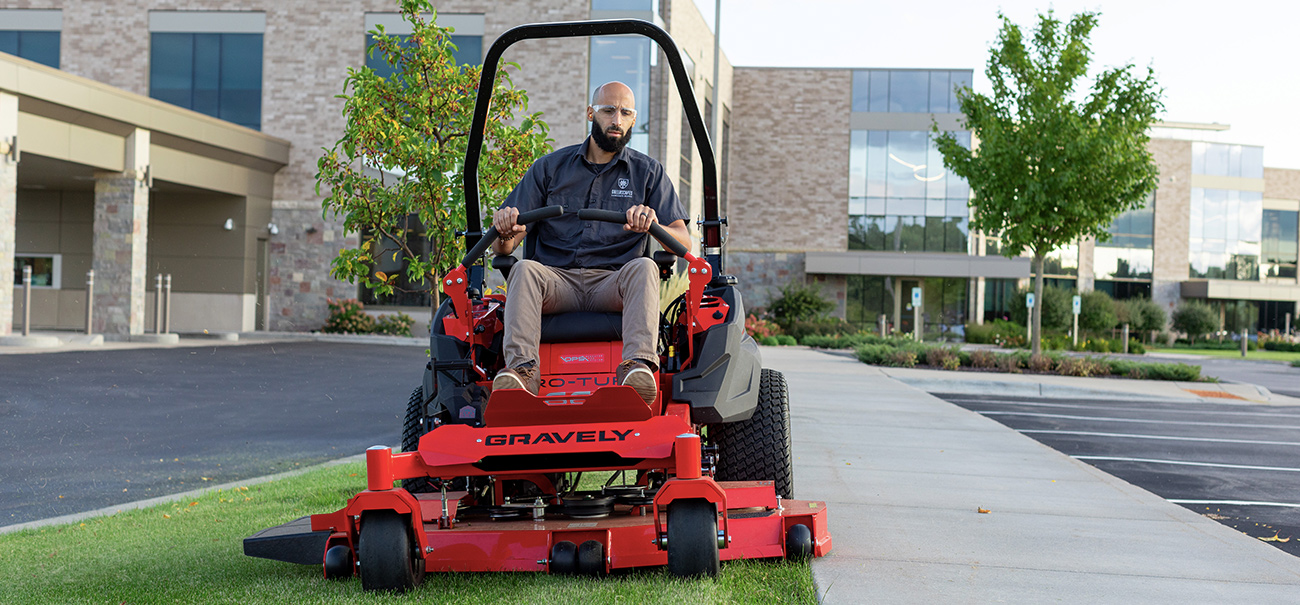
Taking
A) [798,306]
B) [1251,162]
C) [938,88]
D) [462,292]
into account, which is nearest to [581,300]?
[462,292]

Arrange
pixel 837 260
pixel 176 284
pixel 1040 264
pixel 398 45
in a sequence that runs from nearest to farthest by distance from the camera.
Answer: pixel 398 45 < pixel 1040 264 < pixel 176 284 < pixel 837 260

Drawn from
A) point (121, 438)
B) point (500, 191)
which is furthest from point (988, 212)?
point (121, 438)

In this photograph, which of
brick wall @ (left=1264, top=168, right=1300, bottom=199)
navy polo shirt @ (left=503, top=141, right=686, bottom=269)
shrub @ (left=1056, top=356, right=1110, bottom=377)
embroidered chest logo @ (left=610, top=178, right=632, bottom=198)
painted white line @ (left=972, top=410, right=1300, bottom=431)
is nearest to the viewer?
navy polo shirt @ (left=503, top=141, right=686, bottom=269)

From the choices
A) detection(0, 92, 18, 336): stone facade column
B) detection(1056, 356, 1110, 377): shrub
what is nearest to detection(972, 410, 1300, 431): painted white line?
detection(1056, 356, 1110, 377): shrub

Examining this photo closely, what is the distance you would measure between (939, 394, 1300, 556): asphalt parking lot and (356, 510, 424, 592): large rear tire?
4446 mm

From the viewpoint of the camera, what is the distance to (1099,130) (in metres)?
17.6

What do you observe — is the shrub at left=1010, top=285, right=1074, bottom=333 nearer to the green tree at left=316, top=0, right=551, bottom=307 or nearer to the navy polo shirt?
the green tree at left=316, top=0, right=551, bottom=307

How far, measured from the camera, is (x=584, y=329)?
3795mm

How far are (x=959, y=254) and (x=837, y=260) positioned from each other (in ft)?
16.4

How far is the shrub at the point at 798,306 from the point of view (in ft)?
116

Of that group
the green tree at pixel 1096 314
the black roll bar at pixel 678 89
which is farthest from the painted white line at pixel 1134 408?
the green tree at pixel 1096 314

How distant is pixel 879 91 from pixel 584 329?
123 ft

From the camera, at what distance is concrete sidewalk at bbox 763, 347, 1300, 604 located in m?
3.59

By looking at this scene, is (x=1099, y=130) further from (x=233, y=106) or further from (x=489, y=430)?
(x=233, y=106)
